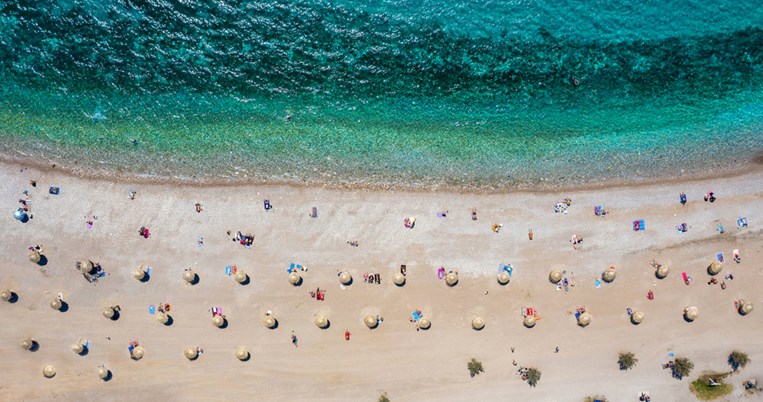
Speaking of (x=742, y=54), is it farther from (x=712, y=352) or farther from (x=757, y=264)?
(x=712, y=352)

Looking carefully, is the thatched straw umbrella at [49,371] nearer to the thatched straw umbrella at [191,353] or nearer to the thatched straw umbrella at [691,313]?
the thatched straw umbrella at [191,353]

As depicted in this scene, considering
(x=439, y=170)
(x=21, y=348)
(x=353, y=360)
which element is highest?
(x=439, y=170)

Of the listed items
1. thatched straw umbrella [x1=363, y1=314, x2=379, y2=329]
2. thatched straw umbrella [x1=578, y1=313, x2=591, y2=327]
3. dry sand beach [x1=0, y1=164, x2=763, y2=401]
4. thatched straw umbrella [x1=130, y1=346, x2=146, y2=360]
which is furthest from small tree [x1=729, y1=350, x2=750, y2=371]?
thatched straw umbrella [x1=130, y1=346, x2=146, y2=360]

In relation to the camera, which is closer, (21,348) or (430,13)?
(21,348)

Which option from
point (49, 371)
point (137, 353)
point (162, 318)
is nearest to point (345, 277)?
point (162, 318)

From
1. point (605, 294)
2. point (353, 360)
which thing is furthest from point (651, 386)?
point (353, 360)

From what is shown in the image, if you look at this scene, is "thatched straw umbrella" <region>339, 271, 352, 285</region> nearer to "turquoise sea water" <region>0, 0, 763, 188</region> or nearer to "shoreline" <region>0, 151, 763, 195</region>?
"shoreline" <region>0, 151, 763, 195</region>
